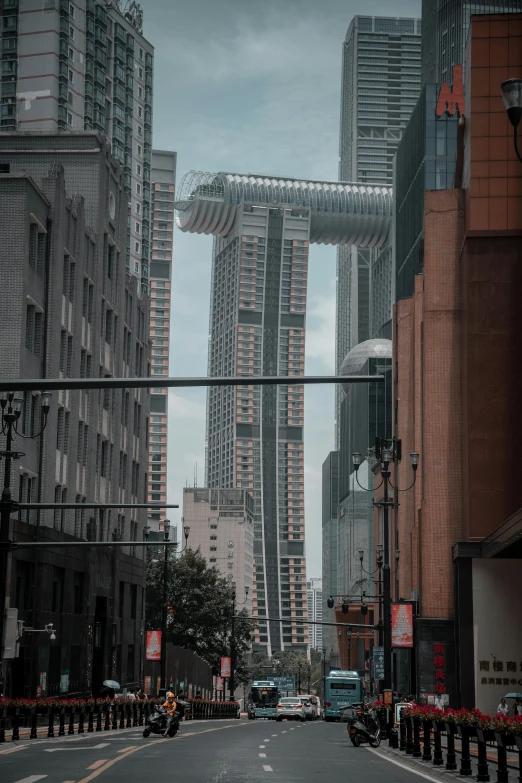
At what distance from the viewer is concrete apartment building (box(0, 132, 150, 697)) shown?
58875 millimetres

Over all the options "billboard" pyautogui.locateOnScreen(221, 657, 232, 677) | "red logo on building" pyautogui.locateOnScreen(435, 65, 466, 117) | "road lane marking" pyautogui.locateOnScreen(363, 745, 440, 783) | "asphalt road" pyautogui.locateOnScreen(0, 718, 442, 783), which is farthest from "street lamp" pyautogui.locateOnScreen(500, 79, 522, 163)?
"red logo on building" pyautogui.locateOnScreen(435, 65, 466, 117)

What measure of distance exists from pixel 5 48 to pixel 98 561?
95735mm

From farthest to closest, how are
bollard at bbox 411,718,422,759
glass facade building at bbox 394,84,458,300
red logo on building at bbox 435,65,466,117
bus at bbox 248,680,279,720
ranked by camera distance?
red logo on building at bbox 435,65,466,117, glass facade building at bbox 394,84,458,300, bus at bbox 248,680,279,720, bollard at bbox 411,718,422,759

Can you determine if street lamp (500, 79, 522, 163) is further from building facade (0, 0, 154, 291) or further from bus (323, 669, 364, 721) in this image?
building facade (0, 0, 154, 291)

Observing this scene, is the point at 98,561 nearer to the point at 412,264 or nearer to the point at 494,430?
the point at 494,430

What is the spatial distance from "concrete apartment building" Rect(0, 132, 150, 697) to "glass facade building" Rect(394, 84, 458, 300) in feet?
205

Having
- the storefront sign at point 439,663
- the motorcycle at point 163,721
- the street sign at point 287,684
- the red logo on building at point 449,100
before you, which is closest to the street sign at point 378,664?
the storefront sign at point 439,663

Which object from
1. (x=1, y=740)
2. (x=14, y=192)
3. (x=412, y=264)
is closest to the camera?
(x=1, y=740)

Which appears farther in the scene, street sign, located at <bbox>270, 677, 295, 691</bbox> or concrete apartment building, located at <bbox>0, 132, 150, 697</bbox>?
street sign, located at <bbox>270, 677, 295, 691</bbox>

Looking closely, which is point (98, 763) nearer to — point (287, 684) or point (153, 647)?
point (153, 647)

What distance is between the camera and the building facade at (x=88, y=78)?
151m

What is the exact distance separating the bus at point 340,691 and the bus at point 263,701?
5.37 metres

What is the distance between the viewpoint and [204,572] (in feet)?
400

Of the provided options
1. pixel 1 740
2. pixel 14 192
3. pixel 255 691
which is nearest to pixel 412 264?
pixel 255 691
